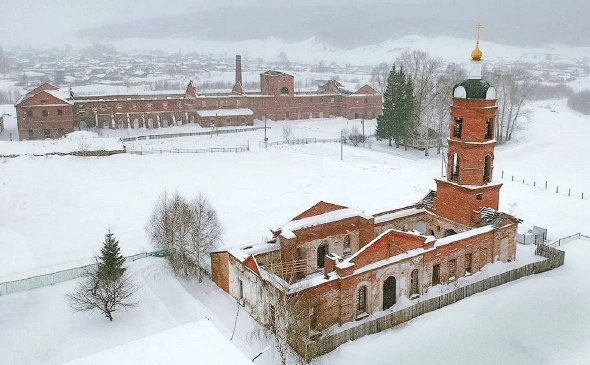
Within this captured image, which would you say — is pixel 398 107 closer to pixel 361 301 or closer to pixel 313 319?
pixel 361 301

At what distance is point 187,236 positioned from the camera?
24.7 metres

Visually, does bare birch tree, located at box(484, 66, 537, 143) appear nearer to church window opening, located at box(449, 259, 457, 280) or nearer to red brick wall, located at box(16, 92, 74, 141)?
church window opening, located at box(449, 259, 457, 280)

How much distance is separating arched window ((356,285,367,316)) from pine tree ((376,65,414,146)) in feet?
118

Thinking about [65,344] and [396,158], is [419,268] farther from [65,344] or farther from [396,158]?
[396,158]

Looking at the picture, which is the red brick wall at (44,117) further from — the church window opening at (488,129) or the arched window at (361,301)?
the church window opening at (488,129)

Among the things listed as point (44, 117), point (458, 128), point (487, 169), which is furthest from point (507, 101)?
point (44, 117)

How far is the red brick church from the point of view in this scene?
19.8 meters

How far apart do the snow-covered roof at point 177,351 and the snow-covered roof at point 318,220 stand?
1064cm

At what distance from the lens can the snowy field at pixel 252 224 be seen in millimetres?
18938

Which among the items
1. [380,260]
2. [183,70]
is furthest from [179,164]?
[183,70]

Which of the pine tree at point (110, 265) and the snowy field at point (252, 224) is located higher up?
the pine tree at point (110, 265)

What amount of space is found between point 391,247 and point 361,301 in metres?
2.41

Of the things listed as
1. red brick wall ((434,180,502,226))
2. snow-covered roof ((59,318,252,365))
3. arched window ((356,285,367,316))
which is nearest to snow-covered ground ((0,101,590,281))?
red brick wall ((434,180,502,226))

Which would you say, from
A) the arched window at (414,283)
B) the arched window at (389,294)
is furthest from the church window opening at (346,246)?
the arched window at (414,283)
